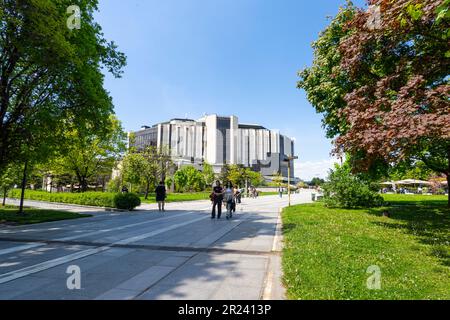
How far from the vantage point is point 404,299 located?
3.62 meters

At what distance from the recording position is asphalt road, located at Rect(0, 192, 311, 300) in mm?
4059

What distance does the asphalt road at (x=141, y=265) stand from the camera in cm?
406

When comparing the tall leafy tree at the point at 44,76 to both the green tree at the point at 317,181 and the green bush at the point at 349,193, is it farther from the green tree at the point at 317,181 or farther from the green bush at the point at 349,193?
the green tree at the point at 317,181

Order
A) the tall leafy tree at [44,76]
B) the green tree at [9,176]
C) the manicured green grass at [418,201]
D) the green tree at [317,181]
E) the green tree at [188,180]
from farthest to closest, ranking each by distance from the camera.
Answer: the green tree at [188,180] < the green tree at [317,181] < the manicured green grass at [418,201] < the green tree at [9,176] < the tall leafy tree at [44,76]

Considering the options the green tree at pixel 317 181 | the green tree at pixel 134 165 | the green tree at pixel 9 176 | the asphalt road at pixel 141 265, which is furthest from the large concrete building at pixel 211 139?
the asphalt road at pixel 141 265

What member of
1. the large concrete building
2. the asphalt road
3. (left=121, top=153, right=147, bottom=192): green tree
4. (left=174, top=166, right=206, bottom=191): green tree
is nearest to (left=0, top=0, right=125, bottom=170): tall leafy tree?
the asphalt road

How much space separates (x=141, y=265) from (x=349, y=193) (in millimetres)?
16894

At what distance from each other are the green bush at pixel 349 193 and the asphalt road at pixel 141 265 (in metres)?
11.5

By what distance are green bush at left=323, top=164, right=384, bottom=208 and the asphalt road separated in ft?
37.9

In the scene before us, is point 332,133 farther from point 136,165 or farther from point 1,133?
Answer: point 136,165

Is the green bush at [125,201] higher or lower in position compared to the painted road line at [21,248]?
higher

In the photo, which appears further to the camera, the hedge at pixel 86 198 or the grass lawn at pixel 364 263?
the hedge at pixel 86 198

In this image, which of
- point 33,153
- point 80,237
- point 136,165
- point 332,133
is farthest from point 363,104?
point 136,165

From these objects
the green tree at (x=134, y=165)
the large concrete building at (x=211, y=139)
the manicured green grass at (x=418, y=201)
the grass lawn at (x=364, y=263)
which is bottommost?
the grass lawn at (x=364, y=263)
